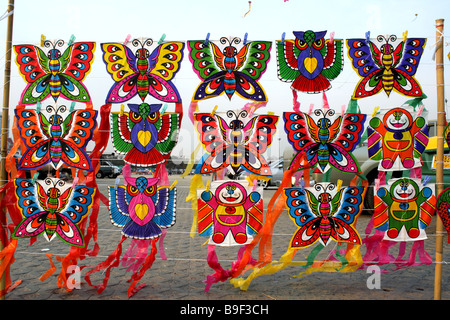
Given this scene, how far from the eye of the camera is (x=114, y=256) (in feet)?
8.74

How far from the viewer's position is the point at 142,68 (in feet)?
8.45

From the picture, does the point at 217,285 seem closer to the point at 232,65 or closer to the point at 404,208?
the point at 404,208

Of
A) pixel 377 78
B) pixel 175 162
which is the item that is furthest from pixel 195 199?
pixel 377 78

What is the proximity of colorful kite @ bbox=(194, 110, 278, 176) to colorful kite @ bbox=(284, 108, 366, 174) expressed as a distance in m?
0.16

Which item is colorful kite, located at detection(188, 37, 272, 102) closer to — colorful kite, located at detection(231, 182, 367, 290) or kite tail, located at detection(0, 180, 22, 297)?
colorful kite, located at detection(231, 182, 367, 290)

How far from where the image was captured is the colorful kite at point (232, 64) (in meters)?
2.55

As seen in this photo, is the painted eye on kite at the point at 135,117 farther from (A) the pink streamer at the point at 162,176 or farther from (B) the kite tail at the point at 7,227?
(B) the kite tail at the point at 7,227

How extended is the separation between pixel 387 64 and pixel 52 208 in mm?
2395

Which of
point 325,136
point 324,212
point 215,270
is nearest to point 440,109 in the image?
point 325,136

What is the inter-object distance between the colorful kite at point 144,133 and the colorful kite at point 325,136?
30.4 inches

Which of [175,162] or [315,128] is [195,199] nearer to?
[175,162]

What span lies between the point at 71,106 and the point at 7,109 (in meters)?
0.41

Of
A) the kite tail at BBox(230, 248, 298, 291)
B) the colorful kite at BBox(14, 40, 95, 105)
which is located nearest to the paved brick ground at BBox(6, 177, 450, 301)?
the kite tail at BBox(230, 248, 298, 291)

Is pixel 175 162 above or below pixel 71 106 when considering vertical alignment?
below
